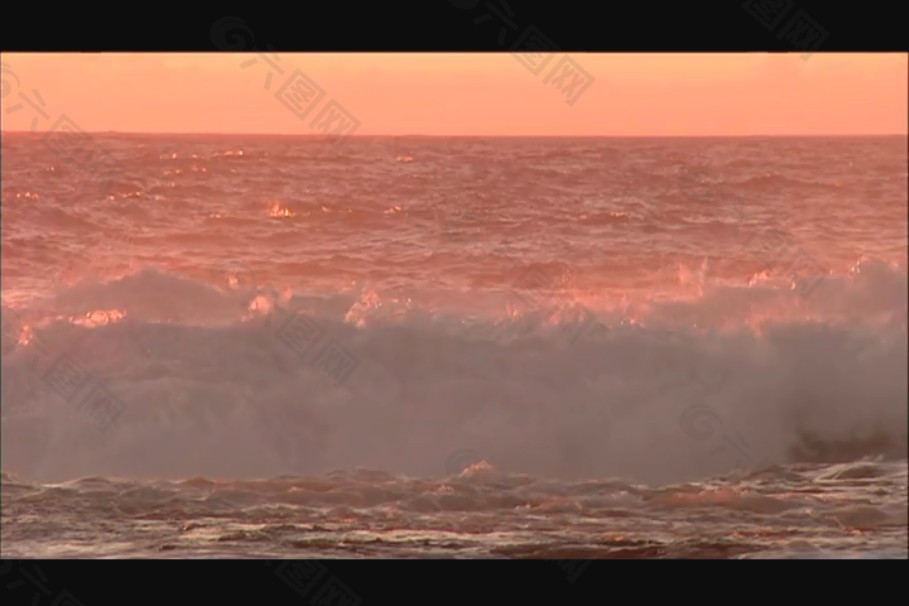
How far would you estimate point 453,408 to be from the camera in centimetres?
694

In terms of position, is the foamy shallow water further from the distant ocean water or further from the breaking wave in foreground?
the breaking wave in foreground

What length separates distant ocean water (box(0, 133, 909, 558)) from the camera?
Result: 533 centimetres

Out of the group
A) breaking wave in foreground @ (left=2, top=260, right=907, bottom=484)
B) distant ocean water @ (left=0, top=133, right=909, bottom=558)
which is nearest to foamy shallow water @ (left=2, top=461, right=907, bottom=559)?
distant ocean water @ (left=0, top=133, right=909, bottom=558)

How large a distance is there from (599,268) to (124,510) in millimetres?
6541

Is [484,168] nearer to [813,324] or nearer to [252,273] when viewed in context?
[252,273]

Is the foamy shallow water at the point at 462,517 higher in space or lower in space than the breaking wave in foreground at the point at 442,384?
lower

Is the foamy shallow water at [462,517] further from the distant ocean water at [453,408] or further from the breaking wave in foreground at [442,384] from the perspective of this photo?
the breaking wave in foreground at [442,384]

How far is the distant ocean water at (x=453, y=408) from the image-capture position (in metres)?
5.33

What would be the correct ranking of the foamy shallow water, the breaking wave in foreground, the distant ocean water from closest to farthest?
the foamy shallow water < the distant ocean water < the breaking wave in foreground

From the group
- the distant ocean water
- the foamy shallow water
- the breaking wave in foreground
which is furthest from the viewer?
the breaking wave in foreground

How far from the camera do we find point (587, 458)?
6.69m

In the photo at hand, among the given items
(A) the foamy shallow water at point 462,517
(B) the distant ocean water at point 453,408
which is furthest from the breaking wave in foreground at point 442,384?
(A) the foamy shallow water at point 462,517

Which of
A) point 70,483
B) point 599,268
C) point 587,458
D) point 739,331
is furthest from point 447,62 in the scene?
point 70,483

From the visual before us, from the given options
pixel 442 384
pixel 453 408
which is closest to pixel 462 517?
pixel 453 408
